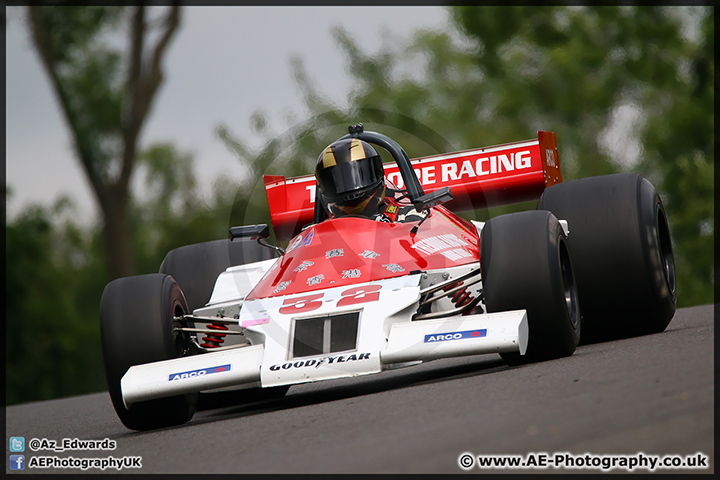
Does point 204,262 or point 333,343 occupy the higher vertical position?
point 204,262

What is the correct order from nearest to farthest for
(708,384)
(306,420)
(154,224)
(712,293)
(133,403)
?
(708,384)
(306,420)
(133,403)
(712,293)
(154,224)

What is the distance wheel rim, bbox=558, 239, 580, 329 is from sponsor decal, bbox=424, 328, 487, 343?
1.03 m

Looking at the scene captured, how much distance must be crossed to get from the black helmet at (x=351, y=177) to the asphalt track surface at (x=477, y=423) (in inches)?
56.0

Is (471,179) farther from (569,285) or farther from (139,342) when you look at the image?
(139,342)

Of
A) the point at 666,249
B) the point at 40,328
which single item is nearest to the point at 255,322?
the point at 666,249

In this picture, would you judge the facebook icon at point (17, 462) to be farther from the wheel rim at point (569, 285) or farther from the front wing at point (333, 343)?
the wheel rim at point (569, 285)

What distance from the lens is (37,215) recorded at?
29.2 m

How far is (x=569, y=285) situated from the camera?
6605 mm

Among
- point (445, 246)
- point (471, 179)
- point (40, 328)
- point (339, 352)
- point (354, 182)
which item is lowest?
point (40, 328)

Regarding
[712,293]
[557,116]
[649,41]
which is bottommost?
[712,293]

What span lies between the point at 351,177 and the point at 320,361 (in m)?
1.97

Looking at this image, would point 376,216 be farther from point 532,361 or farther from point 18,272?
point 18,272

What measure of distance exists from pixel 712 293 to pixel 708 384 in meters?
24.2
